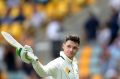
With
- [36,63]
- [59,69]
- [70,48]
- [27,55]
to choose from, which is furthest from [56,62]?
[27,55]

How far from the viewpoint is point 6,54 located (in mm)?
18031

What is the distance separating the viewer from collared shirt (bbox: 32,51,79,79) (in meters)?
7.17

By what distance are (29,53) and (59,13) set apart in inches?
473

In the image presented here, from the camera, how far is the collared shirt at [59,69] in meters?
7.17

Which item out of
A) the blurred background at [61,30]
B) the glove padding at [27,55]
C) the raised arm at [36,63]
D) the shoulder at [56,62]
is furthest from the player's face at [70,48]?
the blurred background at [61,30]

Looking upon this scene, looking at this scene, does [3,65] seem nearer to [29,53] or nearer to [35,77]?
[35,77]

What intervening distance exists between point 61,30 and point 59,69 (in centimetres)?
1078

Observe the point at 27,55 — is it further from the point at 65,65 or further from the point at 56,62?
the point at 65,65

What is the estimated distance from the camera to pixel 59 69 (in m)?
7.38

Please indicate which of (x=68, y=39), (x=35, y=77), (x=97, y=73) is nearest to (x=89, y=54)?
(x=97, y=73)

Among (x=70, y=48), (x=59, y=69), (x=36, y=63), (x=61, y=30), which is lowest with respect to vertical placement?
(x=36, y=63)

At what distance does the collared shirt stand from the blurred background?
25.3 feet

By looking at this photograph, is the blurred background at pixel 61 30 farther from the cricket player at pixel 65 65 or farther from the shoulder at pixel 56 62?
the shoulder at pixel 56 62

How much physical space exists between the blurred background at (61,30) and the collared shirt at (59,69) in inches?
303
